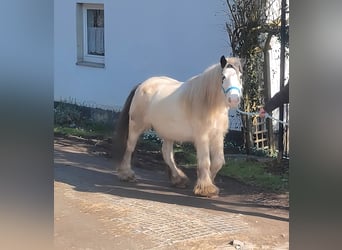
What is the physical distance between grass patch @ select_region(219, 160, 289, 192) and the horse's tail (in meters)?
0.85

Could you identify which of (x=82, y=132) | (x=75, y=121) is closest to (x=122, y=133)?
(x=82, y=132)

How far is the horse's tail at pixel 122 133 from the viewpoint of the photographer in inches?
187

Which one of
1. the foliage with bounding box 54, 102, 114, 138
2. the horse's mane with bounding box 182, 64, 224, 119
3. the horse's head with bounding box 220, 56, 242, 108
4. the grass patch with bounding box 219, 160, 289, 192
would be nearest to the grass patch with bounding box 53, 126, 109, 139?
the foliage with bounding box 54, 102, 114, 138

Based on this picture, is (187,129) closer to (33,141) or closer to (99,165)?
(99,165)

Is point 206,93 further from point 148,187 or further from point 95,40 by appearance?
point 95,40

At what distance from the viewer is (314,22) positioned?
838 millimetres

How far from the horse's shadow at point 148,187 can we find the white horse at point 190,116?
0.10 meters

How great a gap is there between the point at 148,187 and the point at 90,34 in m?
3.86

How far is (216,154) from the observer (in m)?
4.25

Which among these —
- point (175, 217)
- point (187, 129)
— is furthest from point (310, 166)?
point (187, 129)

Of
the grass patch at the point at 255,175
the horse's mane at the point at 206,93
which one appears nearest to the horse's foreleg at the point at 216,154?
the horse's mane at the point at 206,93

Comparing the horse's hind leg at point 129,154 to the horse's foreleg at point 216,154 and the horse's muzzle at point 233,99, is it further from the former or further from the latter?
the horse's muzzle at point 233,99

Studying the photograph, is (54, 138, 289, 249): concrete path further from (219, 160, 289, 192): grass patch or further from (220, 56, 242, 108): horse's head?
(220, 56, 242, 108): horse's head

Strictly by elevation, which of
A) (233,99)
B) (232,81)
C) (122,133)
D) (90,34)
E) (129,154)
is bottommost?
(129,154)
